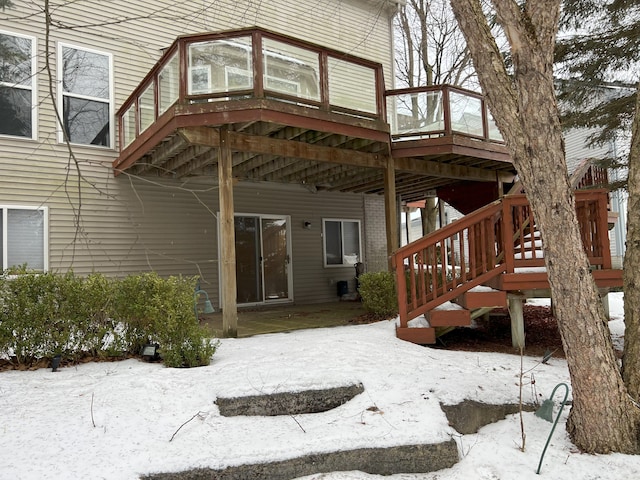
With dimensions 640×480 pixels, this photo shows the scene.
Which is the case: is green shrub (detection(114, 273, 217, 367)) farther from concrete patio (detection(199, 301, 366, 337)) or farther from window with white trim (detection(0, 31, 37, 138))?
window with white trim (detection(0, 31, 37, 138))

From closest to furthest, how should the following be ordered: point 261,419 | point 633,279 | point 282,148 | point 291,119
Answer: point 633,279, point 261,419, point 291,119, point 282,148

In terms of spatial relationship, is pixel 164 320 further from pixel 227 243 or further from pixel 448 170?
pixel 448 170

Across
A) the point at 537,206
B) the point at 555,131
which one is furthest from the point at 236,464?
the point at 555,131

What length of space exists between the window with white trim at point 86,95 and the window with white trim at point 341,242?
16.6 ft

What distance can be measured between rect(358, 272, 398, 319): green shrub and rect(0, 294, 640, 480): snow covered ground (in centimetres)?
260

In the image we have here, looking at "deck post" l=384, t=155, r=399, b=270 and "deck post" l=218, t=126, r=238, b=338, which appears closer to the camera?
"deck post" l=218, t=126, r=238, b=338

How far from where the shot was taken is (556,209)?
306cm

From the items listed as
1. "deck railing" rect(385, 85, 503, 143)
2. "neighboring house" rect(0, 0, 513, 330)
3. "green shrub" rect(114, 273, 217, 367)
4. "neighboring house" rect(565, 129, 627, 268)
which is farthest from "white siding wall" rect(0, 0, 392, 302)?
"neighboring house" rect(565, 129, 627, 268)

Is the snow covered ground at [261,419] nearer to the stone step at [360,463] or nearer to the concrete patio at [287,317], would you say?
the stone step at [360,463]

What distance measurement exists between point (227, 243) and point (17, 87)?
458 centimetres

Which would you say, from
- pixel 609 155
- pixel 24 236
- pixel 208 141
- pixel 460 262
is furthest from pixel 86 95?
pixel 609 155

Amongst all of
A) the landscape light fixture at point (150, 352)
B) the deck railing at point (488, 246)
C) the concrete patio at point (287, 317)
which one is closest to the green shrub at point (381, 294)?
the concrete patio at point (287, 317)

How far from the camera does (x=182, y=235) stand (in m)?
8.77

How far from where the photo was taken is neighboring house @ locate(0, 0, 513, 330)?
5.82m
